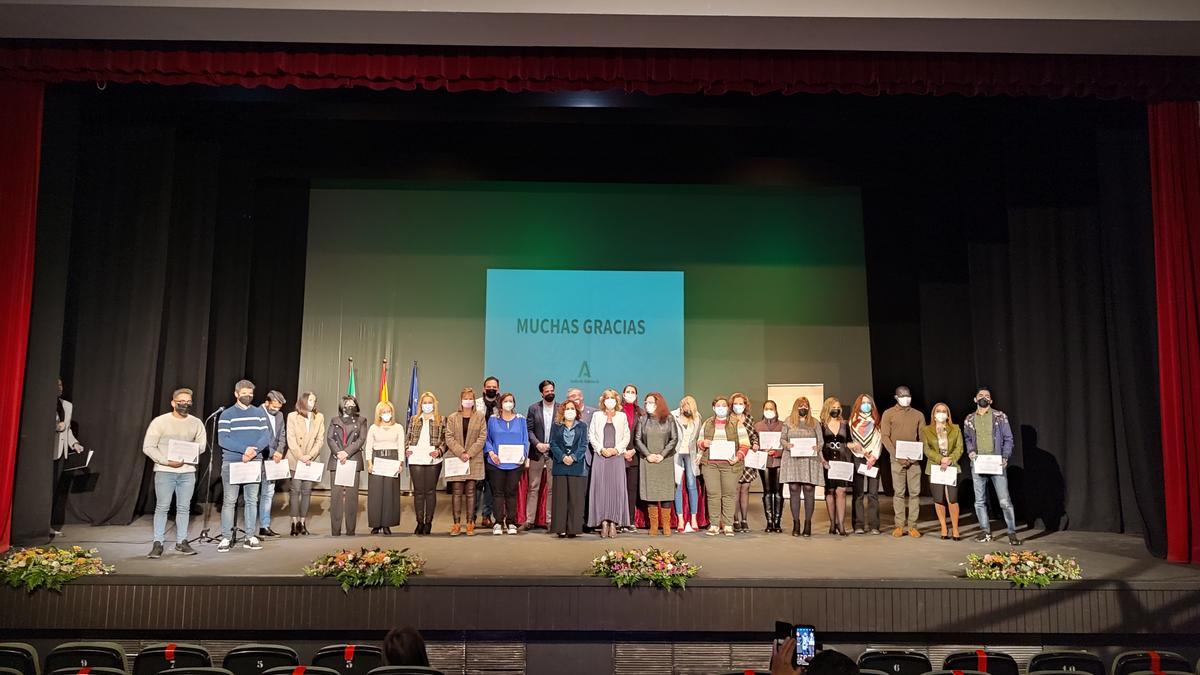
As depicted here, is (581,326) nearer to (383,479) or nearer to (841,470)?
(383,479)

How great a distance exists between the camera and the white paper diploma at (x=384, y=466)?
7.65 m

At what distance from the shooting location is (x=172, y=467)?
683 centimetres

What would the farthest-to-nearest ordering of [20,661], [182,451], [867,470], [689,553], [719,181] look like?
1. [719,181]
2. [867,470]
3. [689,553]
4. [182,451]
5. [20,661]

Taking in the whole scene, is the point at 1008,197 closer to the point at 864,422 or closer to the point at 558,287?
the point at 864,422

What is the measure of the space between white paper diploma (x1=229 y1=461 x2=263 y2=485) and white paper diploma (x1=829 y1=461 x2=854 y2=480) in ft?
16.5

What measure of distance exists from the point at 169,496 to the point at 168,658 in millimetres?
2914

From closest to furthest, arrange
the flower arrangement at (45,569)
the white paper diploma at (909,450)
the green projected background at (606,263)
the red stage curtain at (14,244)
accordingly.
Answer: the flower arrangement at (45,569), the red stage curtain at (14,244), the white paper diploma at (909,450), the green projected background at (606,263)

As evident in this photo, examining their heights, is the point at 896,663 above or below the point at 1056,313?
below

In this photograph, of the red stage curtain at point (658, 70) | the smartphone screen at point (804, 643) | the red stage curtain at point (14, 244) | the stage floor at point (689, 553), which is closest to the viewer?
the smartphone screen at point (804, 643)

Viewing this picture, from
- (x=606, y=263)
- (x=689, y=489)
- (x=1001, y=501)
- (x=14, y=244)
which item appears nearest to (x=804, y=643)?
(x=689, y=489)

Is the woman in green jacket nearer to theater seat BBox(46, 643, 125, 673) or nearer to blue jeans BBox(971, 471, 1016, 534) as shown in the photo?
blue jeans BBox(971, 471, 1016, 534)

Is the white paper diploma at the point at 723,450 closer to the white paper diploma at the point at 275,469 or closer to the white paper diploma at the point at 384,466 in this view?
the white paper diploma at the point at 384,466

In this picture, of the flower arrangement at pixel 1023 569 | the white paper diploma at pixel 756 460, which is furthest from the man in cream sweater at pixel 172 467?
the flower arrangement at pixel 1023 569

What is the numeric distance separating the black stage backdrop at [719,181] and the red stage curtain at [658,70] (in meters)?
1.03
